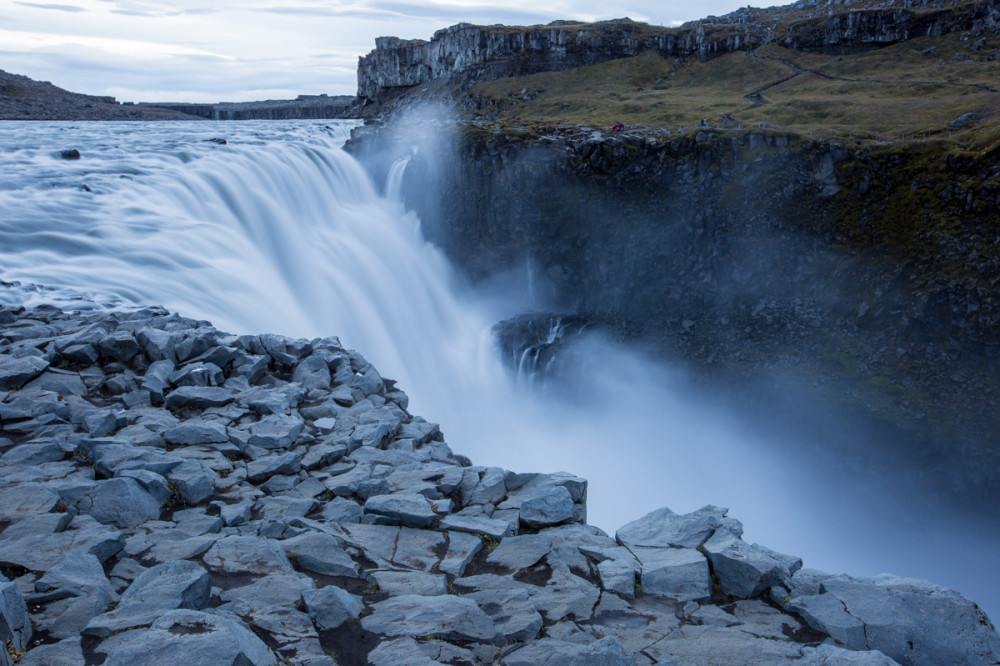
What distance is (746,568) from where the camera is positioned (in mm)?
6953

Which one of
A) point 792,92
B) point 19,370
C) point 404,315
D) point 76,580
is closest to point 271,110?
point 792,92

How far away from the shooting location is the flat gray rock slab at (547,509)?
8492 mm

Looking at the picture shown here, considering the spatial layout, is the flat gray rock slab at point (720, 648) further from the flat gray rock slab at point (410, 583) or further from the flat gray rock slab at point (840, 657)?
the flat gray rock slab at point (410, 583)

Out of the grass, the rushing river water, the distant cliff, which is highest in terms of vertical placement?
the distant cliff

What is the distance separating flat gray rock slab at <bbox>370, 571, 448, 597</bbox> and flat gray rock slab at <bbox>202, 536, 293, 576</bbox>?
1.00m

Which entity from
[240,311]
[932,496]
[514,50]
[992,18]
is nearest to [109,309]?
[240,311]

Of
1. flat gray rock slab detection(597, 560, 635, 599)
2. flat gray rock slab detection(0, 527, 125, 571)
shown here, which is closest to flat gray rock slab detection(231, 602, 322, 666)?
flat gray rock slab detection(0, 527, 125, 571)

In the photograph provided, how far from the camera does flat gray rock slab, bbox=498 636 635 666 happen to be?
17.3 feet

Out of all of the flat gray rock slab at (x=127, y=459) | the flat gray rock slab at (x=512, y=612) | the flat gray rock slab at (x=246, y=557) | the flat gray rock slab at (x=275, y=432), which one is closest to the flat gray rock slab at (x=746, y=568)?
the flat gray rock slab at (x=512, y=612)

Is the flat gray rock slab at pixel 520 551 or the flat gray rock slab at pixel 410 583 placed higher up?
the flat gray rock slab at pixel 410 583

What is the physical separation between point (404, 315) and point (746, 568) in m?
22.6

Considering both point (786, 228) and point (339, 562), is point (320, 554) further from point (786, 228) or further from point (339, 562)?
point (786, 228)

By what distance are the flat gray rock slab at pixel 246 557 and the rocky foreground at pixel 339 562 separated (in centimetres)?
2

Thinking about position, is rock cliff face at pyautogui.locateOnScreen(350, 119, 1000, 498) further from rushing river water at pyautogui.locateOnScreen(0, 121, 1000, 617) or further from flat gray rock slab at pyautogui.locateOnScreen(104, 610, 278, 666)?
flat gray rock slab at pyautogui.locateOnScreen(104, 610, 278, 666)
